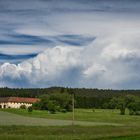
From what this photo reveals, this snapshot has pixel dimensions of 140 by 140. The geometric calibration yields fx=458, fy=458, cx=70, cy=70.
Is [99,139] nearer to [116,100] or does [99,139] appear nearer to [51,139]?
[51,139]

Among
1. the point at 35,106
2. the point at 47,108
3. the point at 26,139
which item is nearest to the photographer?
the point at 26,139

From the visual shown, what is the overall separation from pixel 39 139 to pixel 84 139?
4191mm

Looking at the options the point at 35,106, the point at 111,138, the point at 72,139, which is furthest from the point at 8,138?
the point at 35,106

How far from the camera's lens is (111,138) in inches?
1681

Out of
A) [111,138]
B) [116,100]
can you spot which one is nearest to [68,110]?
[116,100]

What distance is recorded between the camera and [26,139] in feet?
132

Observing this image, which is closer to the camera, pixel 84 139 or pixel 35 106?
pixel 84 139

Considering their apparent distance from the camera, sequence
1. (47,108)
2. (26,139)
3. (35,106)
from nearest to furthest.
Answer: (26,139) < (47,108) < (35,106)

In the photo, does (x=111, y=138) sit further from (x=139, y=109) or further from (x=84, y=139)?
(x=139, y=109)

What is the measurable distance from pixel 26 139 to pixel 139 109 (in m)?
129

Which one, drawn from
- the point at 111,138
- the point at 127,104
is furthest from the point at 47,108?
the point at 111,138

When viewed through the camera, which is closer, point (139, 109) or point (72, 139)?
point (72, 139)

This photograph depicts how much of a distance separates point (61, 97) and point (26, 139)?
420 feet

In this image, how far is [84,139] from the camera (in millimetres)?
41844
